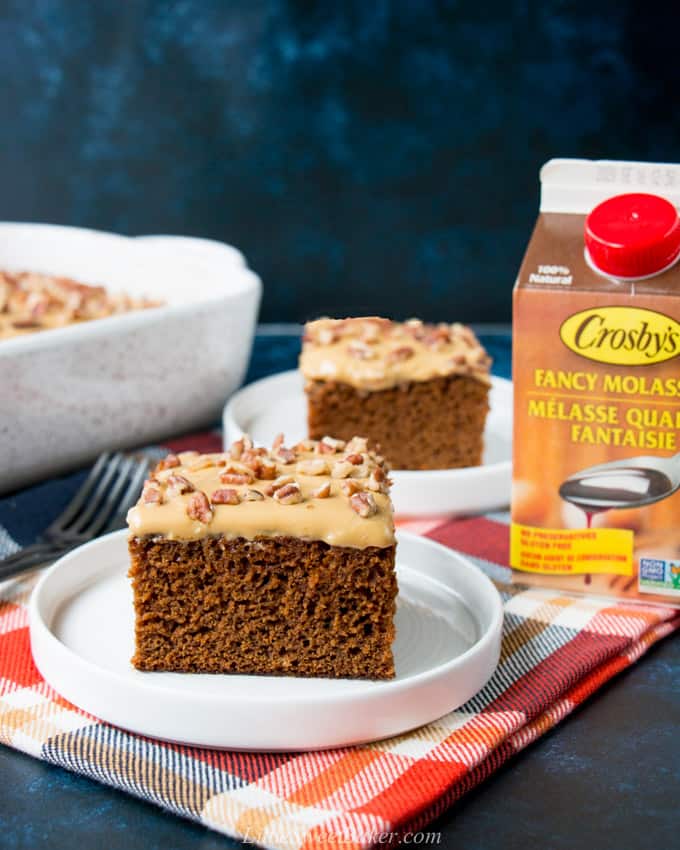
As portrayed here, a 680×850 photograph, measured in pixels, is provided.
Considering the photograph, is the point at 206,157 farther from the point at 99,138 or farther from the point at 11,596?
the point at 11,596

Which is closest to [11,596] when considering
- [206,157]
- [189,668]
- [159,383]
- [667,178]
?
[189,668]

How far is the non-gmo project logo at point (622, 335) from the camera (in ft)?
4.64

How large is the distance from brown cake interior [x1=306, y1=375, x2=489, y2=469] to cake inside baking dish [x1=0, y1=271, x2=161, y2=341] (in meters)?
0.41

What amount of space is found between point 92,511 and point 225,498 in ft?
1.65

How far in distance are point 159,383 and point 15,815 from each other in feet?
3.21

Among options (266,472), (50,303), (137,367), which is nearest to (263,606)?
(266,472)

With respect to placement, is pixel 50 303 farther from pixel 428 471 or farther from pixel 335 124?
pixel 335 124

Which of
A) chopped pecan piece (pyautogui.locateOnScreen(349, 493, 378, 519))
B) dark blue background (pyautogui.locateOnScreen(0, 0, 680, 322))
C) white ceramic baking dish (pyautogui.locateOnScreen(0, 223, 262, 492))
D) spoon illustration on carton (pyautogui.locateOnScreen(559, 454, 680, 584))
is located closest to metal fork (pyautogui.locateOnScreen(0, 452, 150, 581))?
white ceramic baking dish (pyautogui.locateOnScreen(0, 223, 262, 492))

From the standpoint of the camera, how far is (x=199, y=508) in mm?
1272

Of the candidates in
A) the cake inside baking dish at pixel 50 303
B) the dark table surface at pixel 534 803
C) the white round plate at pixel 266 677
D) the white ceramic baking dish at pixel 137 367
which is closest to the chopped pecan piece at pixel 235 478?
the white round plate at pixel 266 677

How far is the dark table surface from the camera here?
1.07 m

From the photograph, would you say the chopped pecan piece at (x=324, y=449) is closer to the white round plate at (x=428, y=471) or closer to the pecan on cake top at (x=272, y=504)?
the pecan on cake top at (x=272, y=504)

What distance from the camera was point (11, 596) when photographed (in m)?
1.51

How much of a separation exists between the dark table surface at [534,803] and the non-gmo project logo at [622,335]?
0.41 metres
